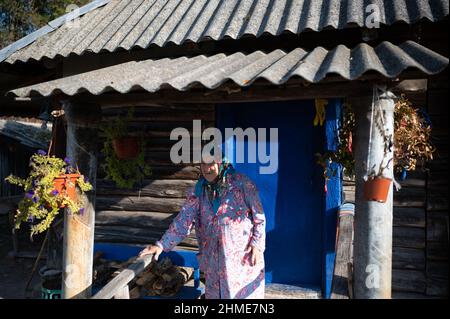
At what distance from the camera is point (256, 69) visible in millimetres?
3113

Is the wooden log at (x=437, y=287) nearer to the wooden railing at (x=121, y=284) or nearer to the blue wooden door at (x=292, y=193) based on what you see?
the blue wooden door at (x=292, y=193)

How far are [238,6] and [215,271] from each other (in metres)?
3.28

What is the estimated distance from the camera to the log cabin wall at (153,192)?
5.34 metres

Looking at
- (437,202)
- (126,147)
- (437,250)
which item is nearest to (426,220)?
(437,202)

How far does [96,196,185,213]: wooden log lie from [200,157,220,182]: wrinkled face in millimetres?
2074

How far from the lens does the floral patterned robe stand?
3268 mm

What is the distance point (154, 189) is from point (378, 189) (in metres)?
3.47

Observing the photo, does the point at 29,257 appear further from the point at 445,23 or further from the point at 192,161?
the point at 445,23

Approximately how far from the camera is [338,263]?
12.2 feet

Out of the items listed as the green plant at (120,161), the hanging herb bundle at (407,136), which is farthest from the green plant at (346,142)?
the green plant at (120,161)

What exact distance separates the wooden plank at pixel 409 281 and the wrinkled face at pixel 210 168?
271 cm

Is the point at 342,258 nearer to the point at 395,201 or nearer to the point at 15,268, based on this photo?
the point at 395,201

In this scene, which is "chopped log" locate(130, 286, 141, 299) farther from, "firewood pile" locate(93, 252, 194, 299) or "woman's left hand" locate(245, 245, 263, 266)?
"woman's left hand" locate(245, 245, 263, 266)

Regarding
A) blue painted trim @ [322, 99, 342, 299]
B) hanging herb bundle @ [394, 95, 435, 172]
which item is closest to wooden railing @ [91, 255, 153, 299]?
blue painted trim @ [322, 99, 342, 299]
